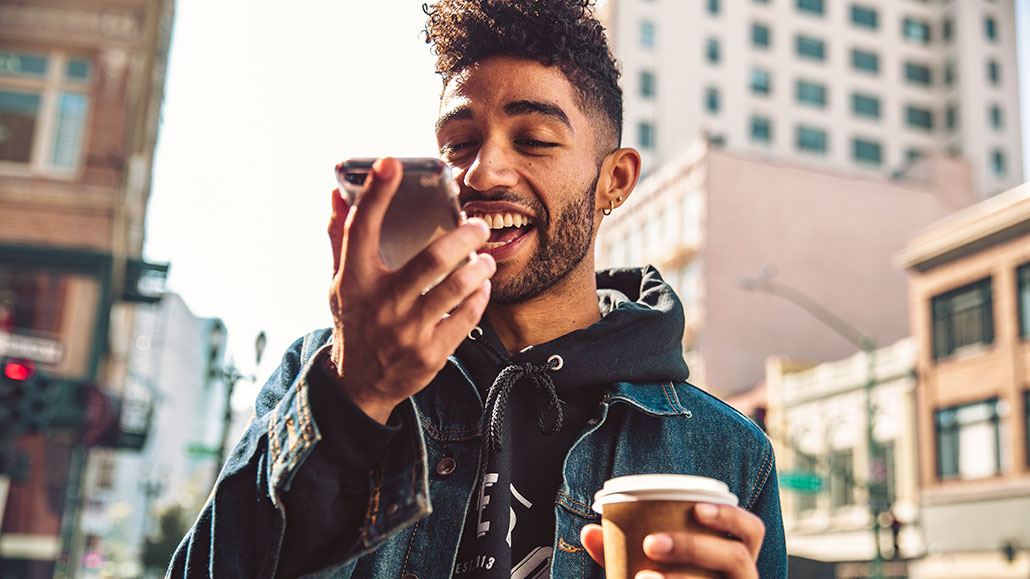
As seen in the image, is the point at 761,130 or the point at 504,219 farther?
the point at 761,130

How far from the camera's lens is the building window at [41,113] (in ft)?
79.0

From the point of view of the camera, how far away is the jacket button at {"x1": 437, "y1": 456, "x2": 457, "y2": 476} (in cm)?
230

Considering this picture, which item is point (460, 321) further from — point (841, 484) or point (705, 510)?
point (841, 484)

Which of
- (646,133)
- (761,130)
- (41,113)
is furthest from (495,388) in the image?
(761,130)

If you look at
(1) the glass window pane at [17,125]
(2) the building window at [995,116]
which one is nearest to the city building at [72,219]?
(1) the glass window pane at [17,125]

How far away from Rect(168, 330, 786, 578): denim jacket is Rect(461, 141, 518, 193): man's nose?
1.39ft

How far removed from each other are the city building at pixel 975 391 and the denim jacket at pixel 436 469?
2607cm

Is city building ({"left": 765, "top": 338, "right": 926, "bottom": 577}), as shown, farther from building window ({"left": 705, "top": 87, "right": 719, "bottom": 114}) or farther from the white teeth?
the white teeth

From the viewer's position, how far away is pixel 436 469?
2.31 metres

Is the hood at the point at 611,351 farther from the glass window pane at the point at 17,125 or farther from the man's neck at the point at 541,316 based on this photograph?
the glass window pane at the point at 17,125

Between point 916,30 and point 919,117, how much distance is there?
5.67 m

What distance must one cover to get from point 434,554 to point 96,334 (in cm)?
2304

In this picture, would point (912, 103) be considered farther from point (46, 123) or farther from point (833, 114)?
point (46, 123)

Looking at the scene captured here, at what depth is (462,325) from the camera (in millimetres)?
1617
